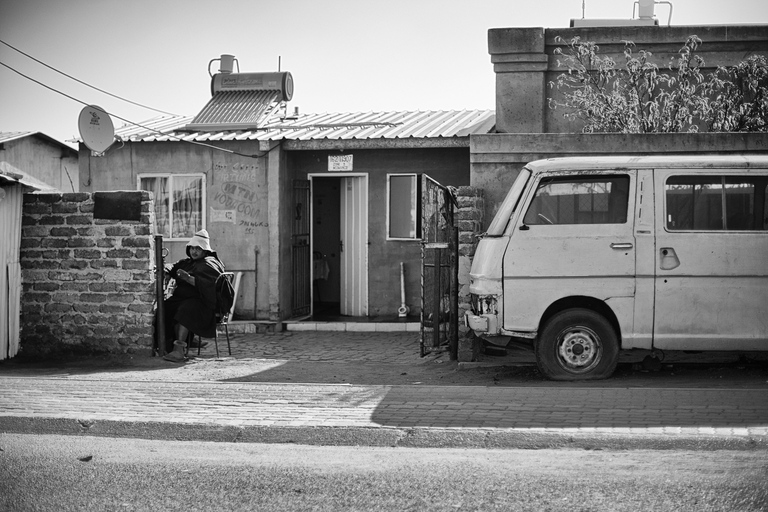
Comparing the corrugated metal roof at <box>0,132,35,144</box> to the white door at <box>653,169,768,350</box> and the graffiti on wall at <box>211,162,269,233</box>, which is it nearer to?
the graffiti on wall at <box>211,162,269,233</box>

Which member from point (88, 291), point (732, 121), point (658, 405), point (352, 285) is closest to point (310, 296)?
point (352, 285)

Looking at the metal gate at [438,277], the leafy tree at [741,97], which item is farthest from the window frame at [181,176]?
the leafy tree at [741,97]

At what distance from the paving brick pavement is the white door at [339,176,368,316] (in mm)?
6926

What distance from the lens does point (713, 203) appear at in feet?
27.3

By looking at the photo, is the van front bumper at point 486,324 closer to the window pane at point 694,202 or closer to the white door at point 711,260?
the white door at point 711,260

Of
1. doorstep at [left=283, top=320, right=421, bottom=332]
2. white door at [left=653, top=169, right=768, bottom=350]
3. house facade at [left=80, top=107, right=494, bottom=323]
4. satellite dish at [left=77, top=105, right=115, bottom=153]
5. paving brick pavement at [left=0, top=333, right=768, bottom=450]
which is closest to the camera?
paving brick pavement at [left=0, top=333, right=768, bottom=450]

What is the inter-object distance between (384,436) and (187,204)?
9.77 meters

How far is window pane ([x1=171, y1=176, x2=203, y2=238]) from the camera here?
1510cm

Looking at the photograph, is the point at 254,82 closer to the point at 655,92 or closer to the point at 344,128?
the point at 344,128

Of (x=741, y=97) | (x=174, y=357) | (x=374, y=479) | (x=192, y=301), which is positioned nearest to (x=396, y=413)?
(x=374, y=479)

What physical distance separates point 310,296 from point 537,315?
7997 mm

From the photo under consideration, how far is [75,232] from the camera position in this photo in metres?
10.6

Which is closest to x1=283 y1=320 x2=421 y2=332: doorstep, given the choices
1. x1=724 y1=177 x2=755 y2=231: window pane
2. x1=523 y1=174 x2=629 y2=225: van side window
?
x1=523 y1=174 x2=629 y2=225: van side window

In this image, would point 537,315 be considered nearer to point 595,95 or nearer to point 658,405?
point 658,405
